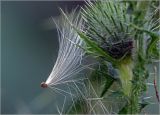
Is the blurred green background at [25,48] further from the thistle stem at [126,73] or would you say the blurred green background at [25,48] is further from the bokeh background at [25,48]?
the thistle stem at [126,73]

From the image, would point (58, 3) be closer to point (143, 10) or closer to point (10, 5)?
point (10, 5)

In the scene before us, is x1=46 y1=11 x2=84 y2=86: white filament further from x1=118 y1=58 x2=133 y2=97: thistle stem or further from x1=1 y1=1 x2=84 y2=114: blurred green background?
x1=1 y1=1 x2=84 y2=114: blurred green background

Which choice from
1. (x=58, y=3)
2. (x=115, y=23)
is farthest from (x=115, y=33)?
(x=58, y=3)

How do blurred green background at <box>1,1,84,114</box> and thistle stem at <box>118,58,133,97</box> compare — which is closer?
thistle stem at <box>118,58,133,97</box>

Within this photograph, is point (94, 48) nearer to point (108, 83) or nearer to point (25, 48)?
point (108, 83)

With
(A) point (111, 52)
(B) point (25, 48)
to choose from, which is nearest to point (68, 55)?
(A) point (111, 52)

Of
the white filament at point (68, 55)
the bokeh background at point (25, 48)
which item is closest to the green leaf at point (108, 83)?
the white filament at point (68, 55)

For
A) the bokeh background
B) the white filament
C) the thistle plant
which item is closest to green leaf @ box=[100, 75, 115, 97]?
the thistle plant

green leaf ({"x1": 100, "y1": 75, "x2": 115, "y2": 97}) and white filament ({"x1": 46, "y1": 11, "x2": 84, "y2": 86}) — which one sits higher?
white filament ({"x1": 46, "y1": 11, "x2": 84, "y2": 86})
